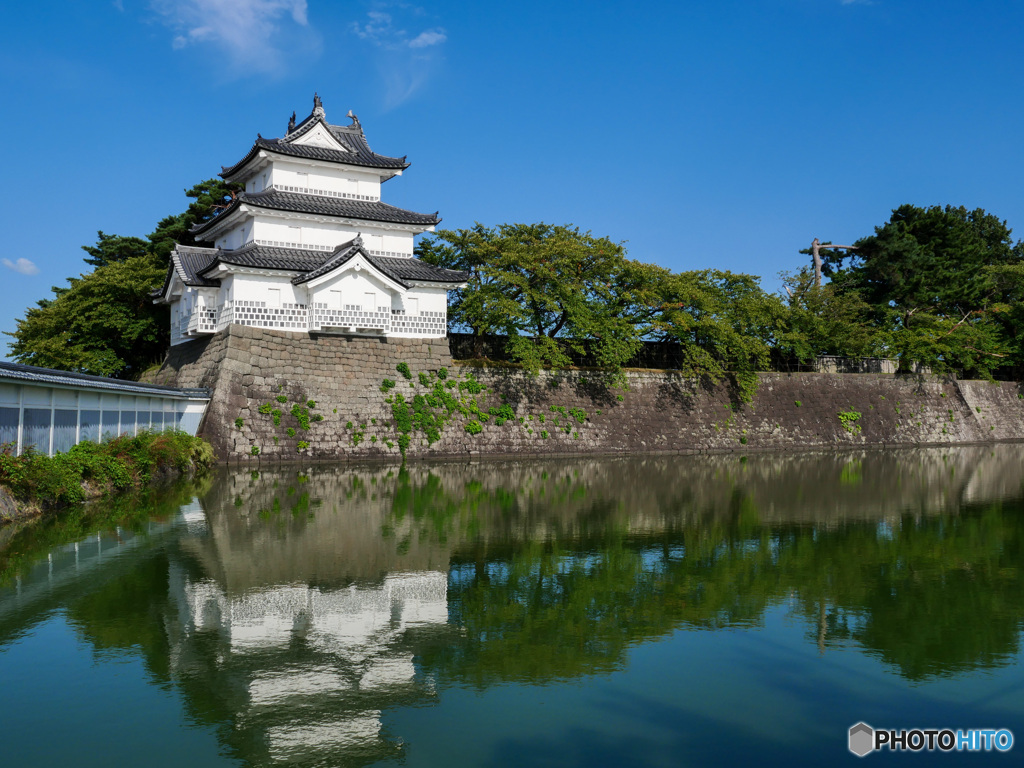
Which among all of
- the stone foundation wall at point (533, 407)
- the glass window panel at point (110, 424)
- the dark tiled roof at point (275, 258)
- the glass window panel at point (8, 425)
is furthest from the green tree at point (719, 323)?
the glass window panel at point (8, 425)

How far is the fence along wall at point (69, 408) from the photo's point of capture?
14688mm

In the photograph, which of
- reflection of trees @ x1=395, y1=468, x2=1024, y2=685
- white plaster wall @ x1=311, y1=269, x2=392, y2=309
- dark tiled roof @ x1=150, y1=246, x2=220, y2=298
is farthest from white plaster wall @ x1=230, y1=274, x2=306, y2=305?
reflection of trees @ x1=395, y1=468, x2=1024, y2=685

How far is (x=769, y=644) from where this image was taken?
6977 millimetres

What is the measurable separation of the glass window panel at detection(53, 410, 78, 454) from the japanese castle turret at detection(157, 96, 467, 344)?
370 inches

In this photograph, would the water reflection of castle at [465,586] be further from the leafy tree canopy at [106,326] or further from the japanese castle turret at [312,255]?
the leafy tree canopy at [106,326]

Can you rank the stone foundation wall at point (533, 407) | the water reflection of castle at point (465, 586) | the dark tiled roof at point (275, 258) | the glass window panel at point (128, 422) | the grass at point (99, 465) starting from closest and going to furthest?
the water reflection of castle at point (465, 586) < the grass at point (99, 465) < the glass window panel at point (128, 422) < the stone foundation wall at point (533, 407) < the dark tiled roof at point (275, 258)

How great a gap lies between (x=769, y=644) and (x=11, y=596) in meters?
7.89

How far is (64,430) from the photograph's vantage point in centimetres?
1703

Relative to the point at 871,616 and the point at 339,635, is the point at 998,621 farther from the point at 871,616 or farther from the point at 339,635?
the point at 339,635

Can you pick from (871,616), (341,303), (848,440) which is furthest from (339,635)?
(848,440)

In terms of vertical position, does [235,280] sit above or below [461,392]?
above

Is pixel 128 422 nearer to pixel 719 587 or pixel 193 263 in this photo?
pixel 193 263

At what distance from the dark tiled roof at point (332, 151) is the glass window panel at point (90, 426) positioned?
13951 millimetres

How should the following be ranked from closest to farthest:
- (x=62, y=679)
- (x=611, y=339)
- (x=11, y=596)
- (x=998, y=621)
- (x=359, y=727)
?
(x=359, y=727), (x=62, y=679), (x=998, y=621), (x=11, y=596), (x=611, y=339)
